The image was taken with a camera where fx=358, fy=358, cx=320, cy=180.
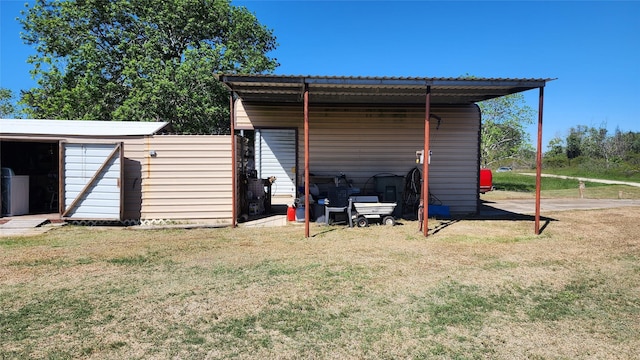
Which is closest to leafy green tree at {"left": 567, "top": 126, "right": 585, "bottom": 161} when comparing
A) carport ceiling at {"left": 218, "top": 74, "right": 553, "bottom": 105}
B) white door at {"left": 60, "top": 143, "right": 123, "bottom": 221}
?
carport ceiling at {"left": 218, "top": 74, "right": 553, "bottom": 105}

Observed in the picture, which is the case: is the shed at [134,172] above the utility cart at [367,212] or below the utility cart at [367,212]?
above

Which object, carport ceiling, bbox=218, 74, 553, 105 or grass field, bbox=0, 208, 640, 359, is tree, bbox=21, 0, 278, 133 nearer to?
carport ceiling, bbox=218, 74, 553, 105

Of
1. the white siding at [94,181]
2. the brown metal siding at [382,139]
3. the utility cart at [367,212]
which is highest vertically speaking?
the brown metal siding at [382,139]

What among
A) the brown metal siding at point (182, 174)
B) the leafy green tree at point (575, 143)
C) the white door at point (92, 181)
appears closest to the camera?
the white door at point (92, 181)

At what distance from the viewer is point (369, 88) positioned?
751cm

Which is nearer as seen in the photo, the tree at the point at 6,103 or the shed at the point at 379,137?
the shed at the point at 379,137

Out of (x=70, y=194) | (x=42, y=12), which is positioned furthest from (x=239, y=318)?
(x=42, y=12)

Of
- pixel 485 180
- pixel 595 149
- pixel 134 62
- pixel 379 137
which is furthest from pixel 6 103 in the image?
pixel 595 149

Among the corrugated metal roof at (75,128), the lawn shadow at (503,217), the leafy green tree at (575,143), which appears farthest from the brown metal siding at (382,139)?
the leafy green tree at (575,143)

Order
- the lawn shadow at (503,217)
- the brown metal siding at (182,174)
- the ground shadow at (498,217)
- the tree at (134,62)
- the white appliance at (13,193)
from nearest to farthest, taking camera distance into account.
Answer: the white appliance at (13,193)
the brown metal siding at (182,174)
the ground shadow at (498,217)
the lawn shadow at (503,217)
the tree at (134,62)

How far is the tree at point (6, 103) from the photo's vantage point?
2830 cm

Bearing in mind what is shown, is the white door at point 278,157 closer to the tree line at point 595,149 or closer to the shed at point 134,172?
the shed at point 134,172

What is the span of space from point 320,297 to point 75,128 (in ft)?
24.1

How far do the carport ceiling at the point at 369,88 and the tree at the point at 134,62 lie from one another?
22.4 ft
